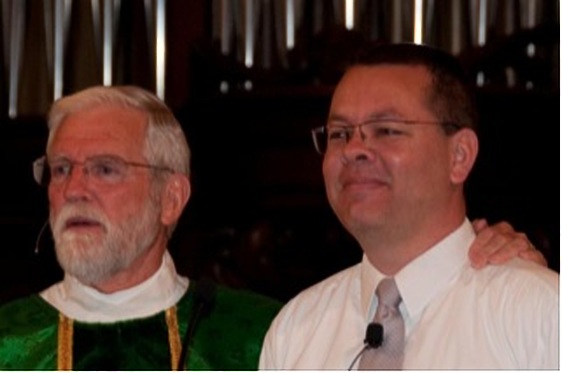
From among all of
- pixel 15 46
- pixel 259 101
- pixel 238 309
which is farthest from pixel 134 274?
pixel 15 46

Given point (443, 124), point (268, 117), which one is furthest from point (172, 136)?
point (268, 117)

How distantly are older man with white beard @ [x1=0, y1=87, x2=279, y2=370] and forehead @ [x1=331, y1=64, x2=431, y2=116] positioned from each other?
73 centimetres

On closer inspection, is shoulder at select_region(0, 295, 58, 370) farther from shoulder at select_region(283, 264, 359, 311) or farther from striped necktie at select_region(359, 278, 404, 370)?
striped necktie at select_region(359, 278, 404, 370)

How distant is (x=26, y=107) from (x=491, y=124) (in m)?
2.64

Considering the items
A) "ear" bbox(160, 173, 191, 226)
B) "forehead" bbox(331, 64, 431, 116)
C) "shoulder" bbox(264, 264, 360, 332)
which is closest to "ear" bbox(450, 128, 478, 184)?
"forehead" bbox(331, 64, 431, 116)

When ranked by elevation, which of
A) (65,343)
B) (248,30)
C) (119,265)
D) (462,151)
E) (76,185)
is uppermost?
(248,30)

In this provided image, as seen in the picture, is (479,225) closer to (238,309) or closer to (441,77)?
(441,77)

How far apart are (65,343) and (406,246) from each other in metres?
1.12

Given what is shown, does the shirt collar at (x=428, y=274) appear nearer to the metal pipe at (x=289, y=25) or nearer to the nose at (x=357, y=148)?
the nose at (x=357, y=148)

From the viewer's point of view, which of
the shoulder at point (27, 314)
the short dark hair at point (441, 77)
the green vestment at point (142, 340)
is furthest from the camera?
the shoulder at point (27, 314)

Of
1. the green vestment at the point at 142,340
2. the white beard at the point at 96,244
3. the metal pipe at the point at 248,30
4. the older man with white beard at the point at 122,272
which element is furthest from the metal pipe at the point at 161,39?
the white beard at the point at 96,244

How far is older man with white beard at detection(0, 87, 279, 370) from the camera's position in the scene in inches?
165

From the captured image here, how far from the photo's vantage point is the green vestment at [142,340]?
4.28 meters

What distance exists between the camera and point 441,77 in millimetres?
3781
